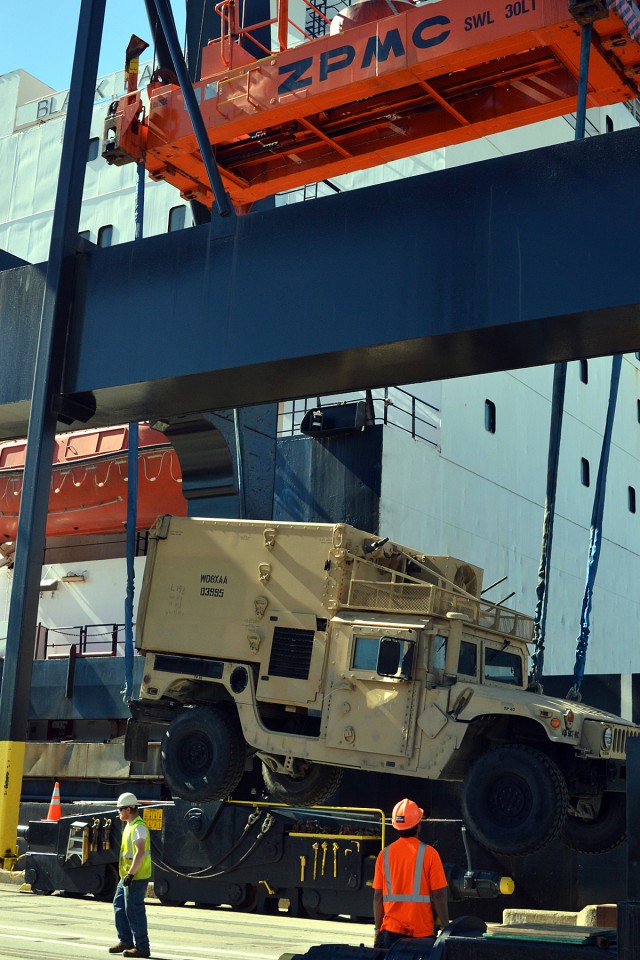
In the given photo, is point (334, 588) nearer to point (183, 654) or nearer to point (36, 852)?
point (183, 654)

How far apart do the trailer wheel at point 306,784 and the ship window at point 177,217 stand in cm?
1546

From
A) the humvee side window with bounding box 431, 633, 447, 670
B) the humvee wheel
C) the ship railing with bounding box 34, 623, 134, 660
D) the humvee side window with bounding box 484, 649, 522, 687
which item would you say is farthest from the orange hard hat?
the ship railing with bounding box 34, 623, 134, 660

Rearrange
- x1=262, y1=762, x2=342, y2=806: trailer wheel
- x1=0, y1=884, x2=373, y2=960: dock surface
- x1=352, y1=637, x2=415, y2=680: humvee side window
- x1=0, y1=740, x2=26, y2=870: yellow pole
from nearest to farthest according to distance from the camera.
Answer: x1=0, y1=740, x2=26, y2=870: yellow pole
x1=0, y1=884, x2=373, y2=960: dock surface
x1=352, y1=637, x2=415, y2=680: humvee side window
x1=262, y1=762, x2=342, y2=806: trailer wheel

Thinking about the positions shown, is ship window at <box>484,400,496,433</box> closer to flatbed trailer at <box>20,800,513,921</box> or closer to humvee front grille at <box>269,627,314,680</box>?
flatbed trailer at <box>20,800,513,921</box>

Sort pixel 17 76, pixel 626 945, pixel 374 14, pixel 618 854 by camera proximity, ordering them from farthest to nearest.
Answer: pixel 17 76 → pixel 374 14 → pixel 618 854 → pixel 626 945

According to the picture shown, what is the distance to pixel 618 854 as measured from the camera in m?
12.0

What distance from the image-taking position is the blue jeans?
848 cm

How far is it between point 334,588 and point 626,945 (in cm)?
525

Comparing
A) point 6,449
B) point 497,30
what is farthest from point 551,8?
point 6,449

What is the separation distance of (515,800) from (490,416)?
13037 millimetres

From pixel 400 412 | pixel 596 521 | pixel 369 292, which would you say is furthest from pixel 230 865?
pixel 400 412

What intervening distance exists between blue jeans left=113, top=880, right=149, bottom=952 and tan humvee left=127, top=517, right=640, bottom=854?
106cm

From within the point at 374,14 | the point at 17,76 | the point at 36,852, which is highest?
the point at 17,76

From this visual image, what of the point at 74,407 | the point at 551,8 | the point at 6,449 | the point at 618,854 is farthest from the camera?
the point at 6,449
